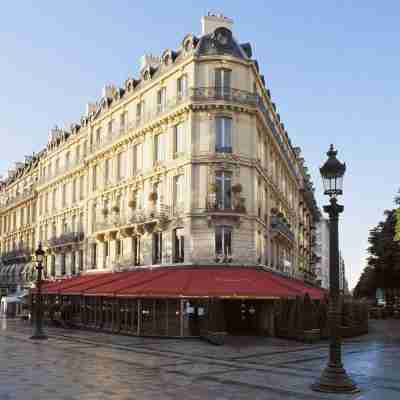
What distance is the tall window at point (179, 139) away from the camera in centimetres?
3162

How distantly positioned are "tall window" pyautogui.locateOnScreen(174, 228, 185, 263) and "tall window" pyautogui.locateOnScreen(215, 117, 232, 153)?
505 cm

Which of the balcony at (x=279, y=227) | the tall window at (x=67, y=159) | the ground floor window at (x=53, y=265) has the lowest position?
the ground floor window at (x=53, y=265)

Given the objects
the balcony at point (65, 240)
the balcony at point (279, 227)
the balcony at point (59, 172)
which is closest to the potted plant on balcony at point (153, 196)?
Answer: the balcony at point (279, 227)

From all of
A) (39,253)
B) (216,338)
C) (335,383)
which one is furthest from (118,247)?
(335,383)

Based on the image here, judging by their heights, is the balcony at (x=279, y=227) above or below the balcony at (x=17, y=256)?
above

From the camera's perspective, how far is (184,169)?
102 ft

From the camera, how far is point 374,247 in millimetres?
55719

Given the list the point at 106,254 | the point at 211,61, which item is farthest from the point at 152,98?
the point at 106,254

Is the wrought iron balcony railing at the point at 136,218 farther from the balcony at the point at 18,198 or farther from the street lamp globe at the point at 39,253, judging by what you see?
the balcony at the point at 18,198

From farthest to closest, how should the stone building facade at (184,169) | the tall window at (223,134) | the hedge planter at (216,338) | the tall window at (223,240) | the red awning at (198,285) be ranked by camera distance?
the tall window at (223,134)
the stone building facade at (184,169)
the tall window at (223,240)
the red awning at (198,285)
the hedge planter at (216,338)

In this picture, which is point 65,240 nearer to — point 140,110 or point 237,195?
point 140,110

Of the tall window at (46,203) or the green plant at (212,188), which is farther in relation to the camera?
the tall window at (46,203)

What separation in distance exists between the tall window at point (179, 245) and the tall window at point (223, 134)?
16.6 feet

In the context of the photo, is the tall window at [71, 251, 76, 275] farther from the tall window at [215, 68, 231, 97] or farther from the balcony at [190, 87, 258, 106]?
the tall window at [215, 68, 231, 97]
